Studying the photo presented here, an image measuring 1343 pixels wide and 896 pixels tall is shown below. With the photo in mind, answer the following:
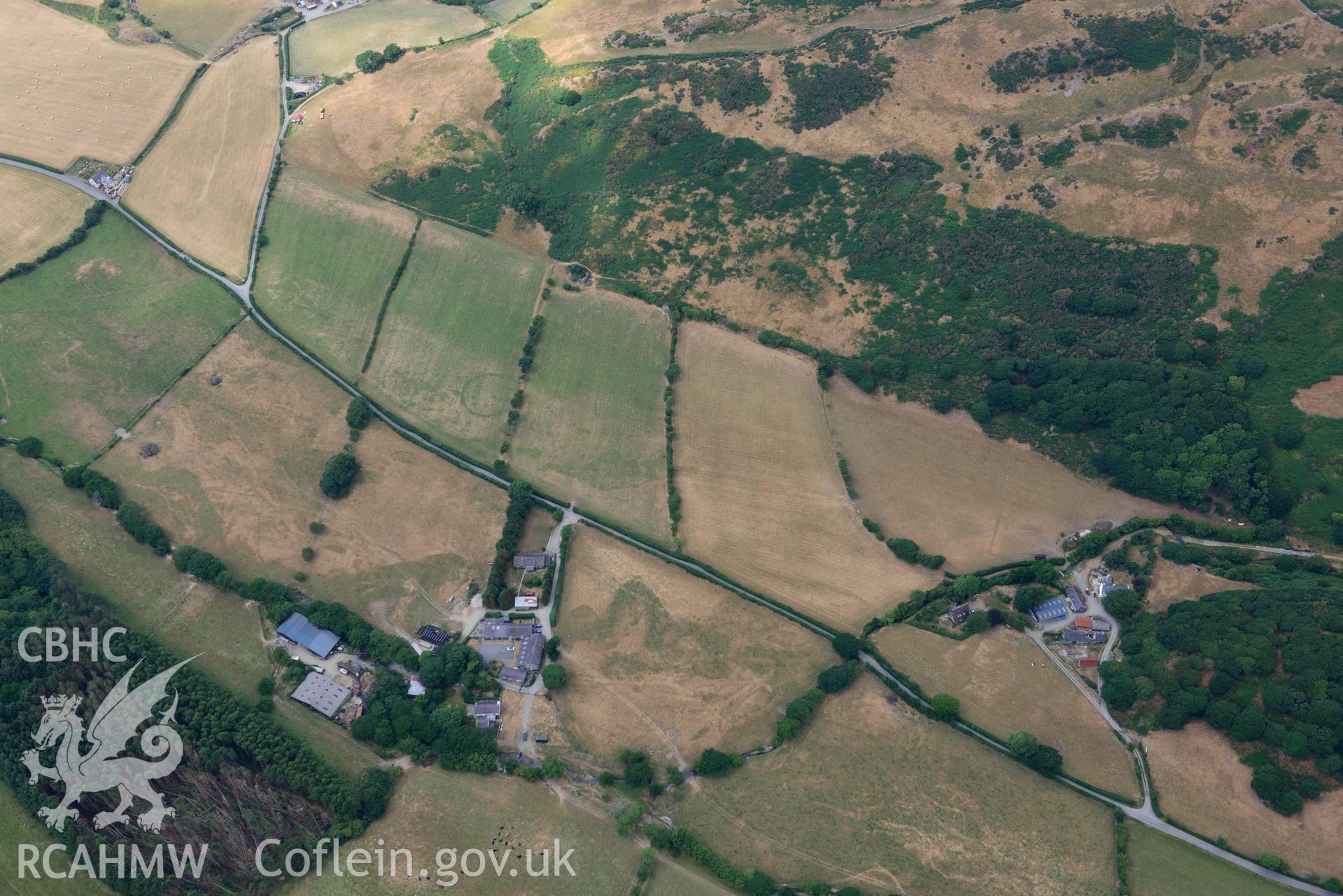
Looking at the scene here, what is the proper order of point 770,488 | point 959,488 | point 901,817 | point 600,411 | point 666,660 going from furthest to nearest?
1. point 600,411
2. point 770,488
3. point 959,488
4. point 666,660
5. point 901,817

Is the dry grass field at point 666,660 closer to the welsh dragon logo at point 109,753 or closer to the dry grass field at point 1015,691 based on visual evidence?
the dry grass field at point 1015,691

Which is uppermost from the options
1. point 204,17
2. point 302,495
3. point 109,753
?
point 204,17

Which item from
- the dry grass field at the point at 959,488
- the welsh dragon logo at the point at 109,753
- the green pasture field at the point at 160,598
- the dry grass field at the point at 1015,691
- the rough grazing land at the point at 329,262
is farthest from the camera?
the rough grazing land at the point at 329,262

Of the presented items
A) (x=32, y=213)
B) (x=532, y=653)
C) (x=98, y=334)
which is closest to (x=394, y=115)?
(x=98, y=334)

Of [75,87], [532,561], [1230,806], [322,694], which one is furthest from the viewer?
[75,87]

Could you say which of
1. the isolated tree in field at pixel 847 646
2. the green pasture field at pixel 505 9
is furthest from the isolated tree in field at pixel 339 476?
the green pasture field at pixel 505 9

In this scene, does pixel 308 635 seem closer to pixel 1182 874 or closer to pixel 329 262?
pixel 329 262
